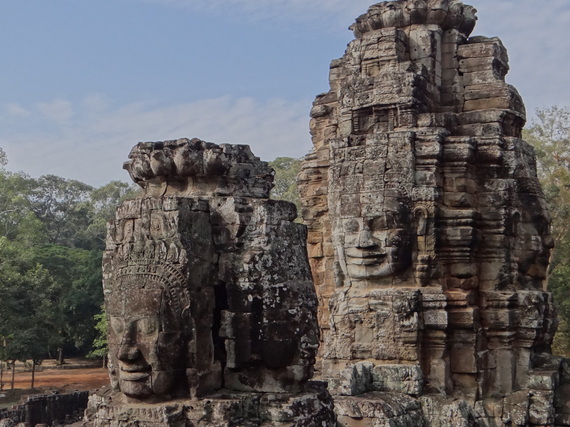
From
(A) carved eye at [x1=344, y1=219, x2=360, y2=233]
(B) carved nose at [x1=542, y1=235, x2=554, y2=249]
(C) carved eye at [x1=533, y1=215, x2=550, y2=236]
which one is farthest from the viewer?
(B) carved nose at [x1=542, y1=235, x2=554, y2=249]

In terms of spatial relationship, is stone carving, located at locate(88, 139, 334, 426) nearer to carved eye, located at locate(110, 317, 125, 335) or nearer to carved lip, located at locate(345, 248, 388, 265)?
carved eye, located at locate(110, 317, 125, 335)

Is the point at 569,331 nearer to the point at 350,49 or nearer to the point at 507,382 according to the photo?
the point at 507,382

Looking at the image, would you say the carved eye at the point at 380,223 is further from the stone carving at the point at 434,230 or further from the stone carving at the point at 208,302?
the stone carving at the point at 208,302

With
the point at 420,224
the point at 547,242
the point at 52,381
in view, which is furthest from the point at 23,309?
the point at 547,242

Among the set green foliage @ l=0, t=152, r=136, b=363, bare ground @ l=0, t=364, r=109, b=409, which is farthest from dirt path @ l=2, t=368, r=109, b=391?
green foliage @ l=0, t=152, r=136, b=363

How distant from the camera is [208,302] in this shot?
507 cm

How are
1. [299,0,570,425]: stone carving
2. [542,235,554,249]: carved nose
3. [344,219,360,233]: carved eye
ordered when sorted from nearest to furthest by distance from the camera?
[299,0,570,425]: stone carving, [344,219,360,233]: carved eye, [542,235,554,249]: carved nose

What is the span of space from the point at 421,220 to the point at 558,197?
13516 millimetres

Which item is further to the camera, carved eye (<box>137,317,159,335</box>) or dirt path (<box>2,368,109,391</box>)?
dirt path (<box>2,368,109,391</box>)

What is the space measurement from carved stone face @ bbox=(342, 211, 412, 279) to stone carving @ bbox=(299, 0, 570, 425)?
17 mm

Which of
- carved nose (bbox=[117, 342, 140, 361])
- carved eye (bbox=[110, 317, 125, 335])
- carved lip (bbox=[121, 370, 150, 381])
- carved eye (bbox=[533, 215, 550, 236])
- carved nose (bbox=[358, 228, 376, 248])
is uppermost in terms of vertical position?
carved eye (bbox=[533, 215, 550, 236])

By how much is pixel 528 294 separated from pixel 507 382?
1258 millimetres

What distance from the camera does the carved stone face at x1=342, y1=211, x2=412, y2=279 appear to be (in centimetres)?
970

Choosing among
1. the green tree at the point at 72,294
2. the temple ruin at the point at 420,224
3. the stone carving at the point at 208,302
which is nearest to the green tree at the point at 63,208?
the green tree at the point at 72,294
